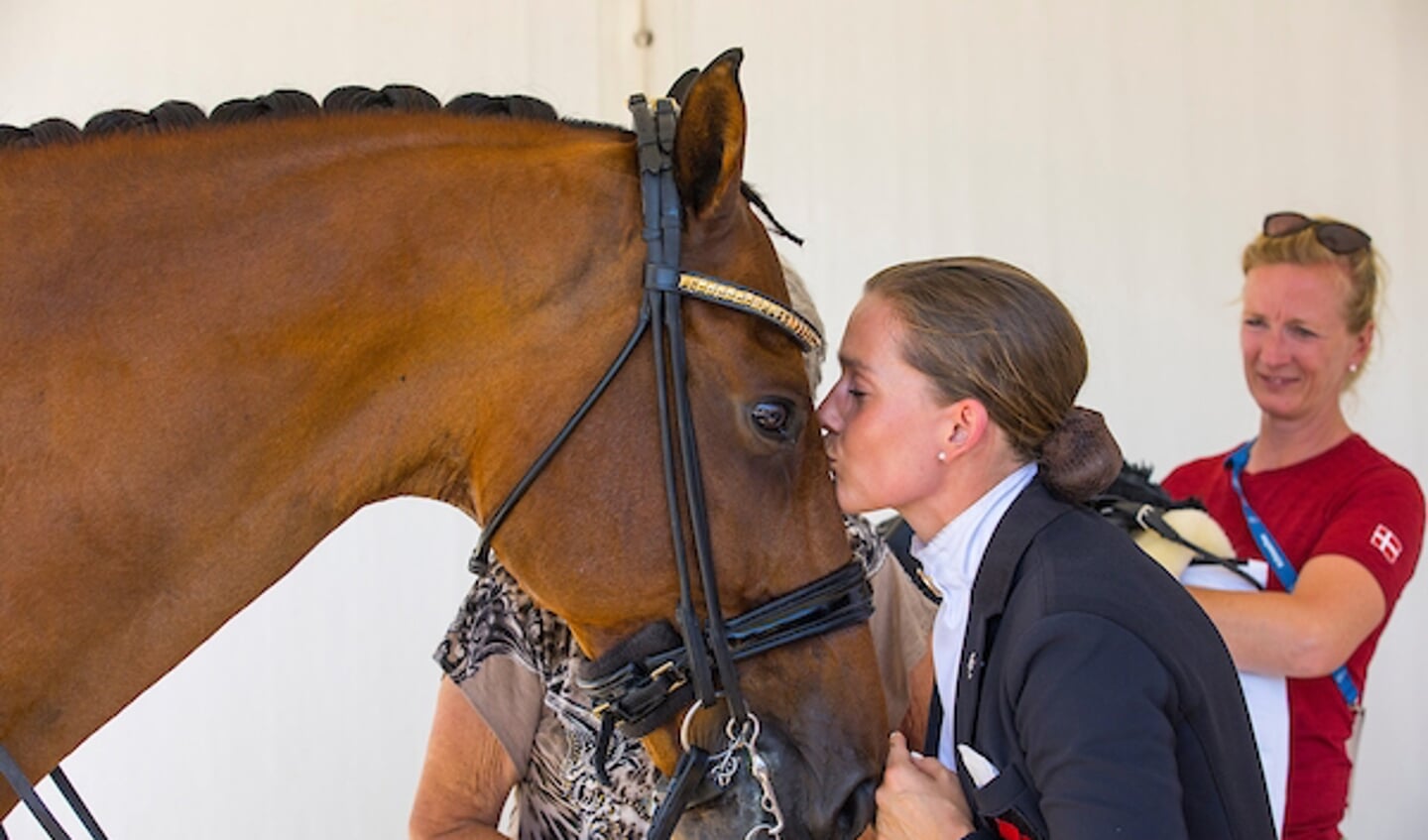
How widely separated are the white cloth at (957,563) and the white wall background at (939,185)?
225cm

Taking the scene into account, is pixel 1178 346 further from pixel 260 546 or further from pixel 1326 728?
pixel 260 546

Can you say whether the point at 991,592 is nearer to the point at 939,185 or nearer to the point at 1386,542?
the point at 1386,542

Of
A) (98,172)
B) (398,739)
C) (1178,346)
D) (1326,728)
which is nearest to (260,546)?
(98,172)

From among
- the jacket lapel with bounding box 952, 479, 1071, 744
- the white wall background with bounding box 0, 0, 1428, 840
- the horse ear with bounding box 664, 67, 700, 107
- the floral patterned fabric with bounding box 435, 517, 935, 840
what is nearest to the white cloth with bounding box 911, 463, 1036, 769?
the jacket lapel with bounding box 952, 479, 1071, 744

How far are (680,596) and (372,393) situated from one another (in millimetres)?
372

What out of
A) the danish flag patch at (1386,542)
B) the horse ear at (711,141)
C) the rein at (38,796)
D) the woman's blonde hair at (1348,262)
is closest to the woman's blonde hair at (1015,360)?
the horse ear at (711,141)

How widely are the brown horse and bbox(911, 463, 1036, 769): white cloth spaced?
0.10 metres

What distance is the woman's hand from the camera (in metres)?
1.30

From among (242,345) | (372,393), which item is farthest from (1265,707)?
(242,345)

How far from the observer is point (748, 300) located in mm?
1295

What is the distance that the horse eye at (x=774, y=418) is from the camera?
1308 millimetres

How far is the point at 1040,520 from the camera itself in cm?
134

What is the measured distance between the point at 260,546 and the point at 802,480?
548mm

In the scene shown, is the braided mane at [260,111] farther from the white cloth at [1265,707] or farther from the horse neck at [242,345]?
the white cloth at [1265,707]
